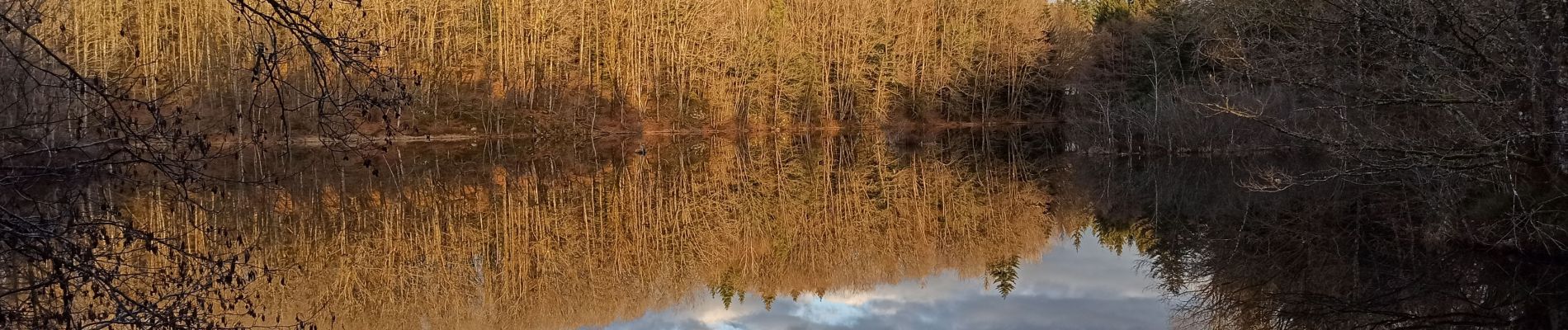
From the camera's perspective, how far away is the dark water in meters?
8.95

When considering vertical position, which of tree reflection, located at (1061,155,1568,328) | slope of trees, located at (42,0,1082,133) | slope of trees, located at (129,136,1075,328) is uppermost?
slope of trees, located at (42,0,1082,133)

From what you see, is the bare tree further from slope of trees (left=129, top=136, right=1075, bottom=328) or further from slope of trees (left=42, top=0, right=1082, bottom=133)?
slope of trees (left=42, top=0, right=1082, bottom=133)

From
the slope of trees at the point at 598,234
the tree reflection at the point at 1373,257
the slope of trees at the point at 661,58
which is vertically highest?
the slope of trees at the point at 661,58

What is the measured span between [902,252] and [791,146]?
22560 millimetres

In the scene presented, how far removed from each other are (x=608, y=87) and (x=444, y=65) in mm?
6894

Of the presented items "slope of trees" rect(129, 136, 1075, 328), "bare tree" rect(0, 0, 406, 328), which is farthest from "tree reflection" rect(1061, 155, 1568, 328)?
"bare tree" rect(0, 0, 406, 328)

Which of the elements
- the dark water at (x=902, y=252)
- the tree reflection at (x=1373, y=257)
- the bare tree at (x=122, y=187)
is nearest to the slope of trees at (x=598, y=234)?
the dark water at (x=902, y=252)

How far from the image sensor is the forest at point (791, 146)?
758cm

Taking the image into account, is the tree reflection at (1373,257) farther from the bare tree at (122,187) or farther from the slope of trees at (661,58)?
the slope of trees at (661,58)

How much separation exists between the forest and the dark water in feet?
0.28

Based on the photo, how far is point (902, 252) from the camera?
12.9 meters

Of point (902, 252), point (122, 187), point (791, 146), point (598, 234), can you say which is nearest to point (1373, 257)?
point (902, 252)

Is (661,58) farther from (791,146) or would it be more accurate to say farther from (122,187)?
(122,187)

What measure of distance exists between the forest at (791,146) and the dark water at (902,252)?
0.09 metres
